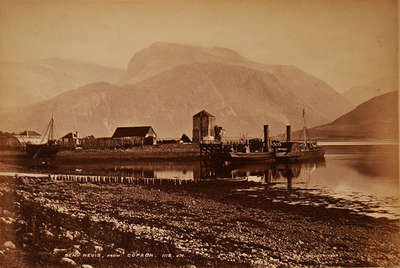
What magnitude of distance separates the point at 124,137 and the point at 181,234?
601 cm

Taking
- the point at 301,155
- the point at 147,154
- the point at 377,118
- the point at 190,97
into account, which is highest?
the point at 190,97

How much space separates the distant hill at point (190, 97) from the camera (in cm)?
623

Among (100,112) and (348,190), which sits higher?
(100,112)

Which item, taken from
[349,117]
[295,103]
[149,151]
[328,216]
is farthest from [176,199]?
[149,151]

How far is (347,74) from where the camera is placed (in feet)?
19.6

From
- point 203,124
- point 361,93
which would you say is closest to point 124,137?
point 203,124

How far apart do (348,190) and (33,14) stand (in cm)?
659

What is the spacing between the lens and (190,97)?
812 centimetres

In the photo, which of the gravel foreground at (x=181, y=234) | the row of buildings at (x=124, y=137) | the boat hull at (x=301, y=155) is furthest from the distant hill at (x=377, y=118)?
the boat hull at (x=301, y=155)

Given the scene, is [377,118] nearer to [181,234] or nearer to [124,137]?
[181,234]

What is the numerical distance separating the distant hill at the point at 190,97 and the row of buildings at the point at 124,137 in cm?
25

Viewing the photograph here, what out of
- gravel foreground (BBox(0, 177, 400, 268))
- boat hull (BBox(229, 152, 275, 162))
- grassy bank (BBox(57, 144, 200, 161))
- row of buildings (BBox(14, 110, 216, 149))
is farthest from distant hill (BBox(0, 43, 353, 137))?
boat hull (BBox(229, 152, 275, 162))

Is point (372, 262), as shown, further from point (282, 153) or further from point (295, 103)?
point (282, 153)

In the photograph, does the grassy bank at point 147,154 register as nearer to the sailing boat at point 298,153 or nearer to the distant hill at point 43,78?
the sailing boat at point 298,153
